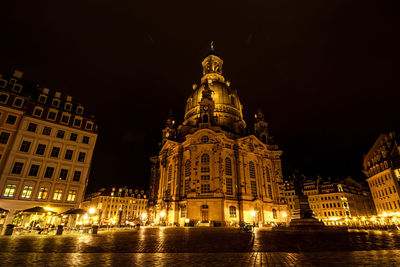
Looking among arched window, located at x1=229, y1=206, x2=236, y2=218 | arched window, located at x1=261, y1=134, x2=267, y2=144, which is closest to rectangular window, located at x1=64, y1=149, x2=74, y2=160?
arched window, located at x1=229, y1=206, x2=236, y2=218

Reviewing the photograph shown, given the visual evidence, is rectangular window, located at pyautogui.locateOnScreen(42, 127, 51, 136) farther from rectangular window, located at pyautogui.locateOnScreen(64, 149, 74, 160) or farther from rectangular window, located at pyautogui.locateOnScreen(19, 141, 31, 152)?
rectangular window, located at pyautogui.locateOnScreen(64, 149, 74, 160)

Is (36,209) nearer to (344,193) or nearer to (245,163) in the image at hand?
(245,163)

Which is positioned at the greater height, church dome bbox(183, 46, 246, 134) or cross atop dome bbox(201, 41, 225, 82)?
cross atop dome bbox(201, 41, 225, 82)

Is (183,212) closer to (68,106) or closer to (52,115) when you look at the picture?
(68,106)

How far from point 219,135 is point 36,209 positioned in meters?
39.8

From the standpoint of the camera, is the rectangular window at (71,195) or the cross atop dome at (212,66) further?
the cross atop dome at (212,66)

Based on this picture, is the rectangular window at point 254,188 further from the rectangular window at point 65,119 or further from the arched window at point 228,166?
the rectangular window at point 65,119

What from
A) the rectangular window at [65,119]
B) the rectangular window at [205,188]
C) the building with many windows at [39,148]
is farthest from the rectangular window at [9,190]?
the rectangular window at [205,188]

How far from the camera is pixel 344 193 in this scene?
282 ft

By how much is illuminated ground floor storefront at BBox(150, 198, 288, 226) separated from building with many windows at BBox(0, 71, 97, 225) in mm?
23088

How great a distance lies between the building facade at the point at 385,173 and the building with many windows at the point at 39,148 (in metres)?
73.5

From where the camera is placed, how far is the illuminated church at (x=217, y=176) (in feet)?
160

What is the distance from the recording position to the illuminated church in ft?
160

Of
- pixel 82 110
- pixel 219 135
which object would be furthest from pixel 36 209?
pixel 219 135
